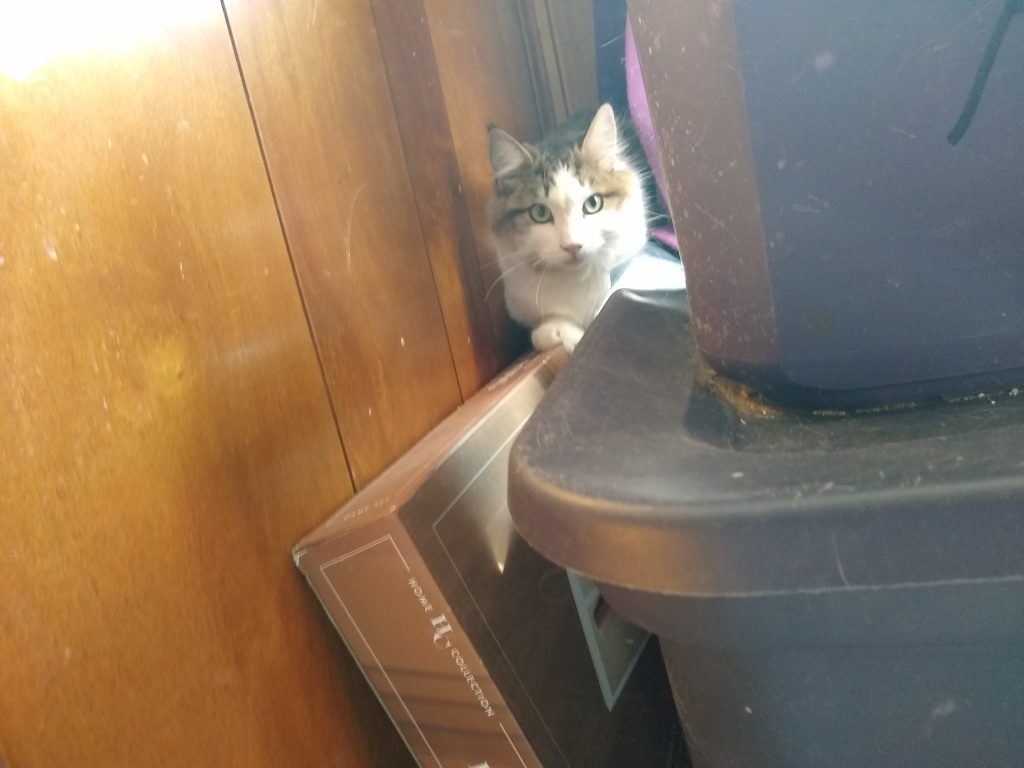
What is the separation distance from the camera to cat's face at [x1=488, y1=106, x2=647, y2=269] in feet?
3.47

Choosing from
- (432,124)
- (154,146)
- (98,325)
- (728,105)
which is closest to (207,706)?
(98,325)

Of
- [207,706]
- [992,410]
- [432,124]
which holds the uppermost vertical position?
[432,124]

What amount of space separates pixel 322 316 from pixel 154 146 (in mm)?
211

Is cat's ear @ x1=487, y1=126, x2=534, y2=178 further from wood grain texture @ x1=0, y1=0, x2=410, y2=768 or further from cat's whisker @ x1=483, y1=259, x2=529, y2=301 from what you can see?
wood grain texture @ x1=0, y1=0, x2=410, y2=768

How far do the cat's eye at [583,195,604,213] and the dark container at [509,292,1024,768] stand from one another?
64cm

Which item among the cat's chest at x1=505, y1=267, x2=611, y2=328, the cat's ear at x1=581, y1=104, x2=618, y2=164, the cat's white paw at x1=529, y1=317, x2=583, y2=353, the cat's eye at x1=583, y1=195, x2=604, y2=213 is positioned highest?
the cat's ear at x1=581, y1=104, x2=618, y2=164

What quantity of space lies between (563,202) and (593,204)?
0.06 m

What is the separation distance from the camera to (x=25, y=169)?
0.45m

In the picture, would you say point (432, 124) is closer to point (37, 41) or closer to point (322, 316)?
point (322, 316)

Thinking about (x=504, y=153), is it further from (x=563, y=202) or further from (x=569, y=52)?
(x=569, y=52)

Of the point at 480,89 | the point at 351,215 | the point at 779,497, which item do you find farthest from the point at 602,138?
the point at 779,497

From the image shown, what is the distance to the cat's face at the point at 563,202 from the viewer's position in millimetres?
1057

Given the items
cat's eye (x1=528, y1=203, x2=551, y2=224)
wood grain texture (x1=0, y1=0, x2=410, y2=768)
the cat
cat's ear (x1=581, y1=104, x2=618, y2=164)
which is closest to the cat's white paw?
the cat

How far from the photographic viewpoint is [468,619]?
60 cm
